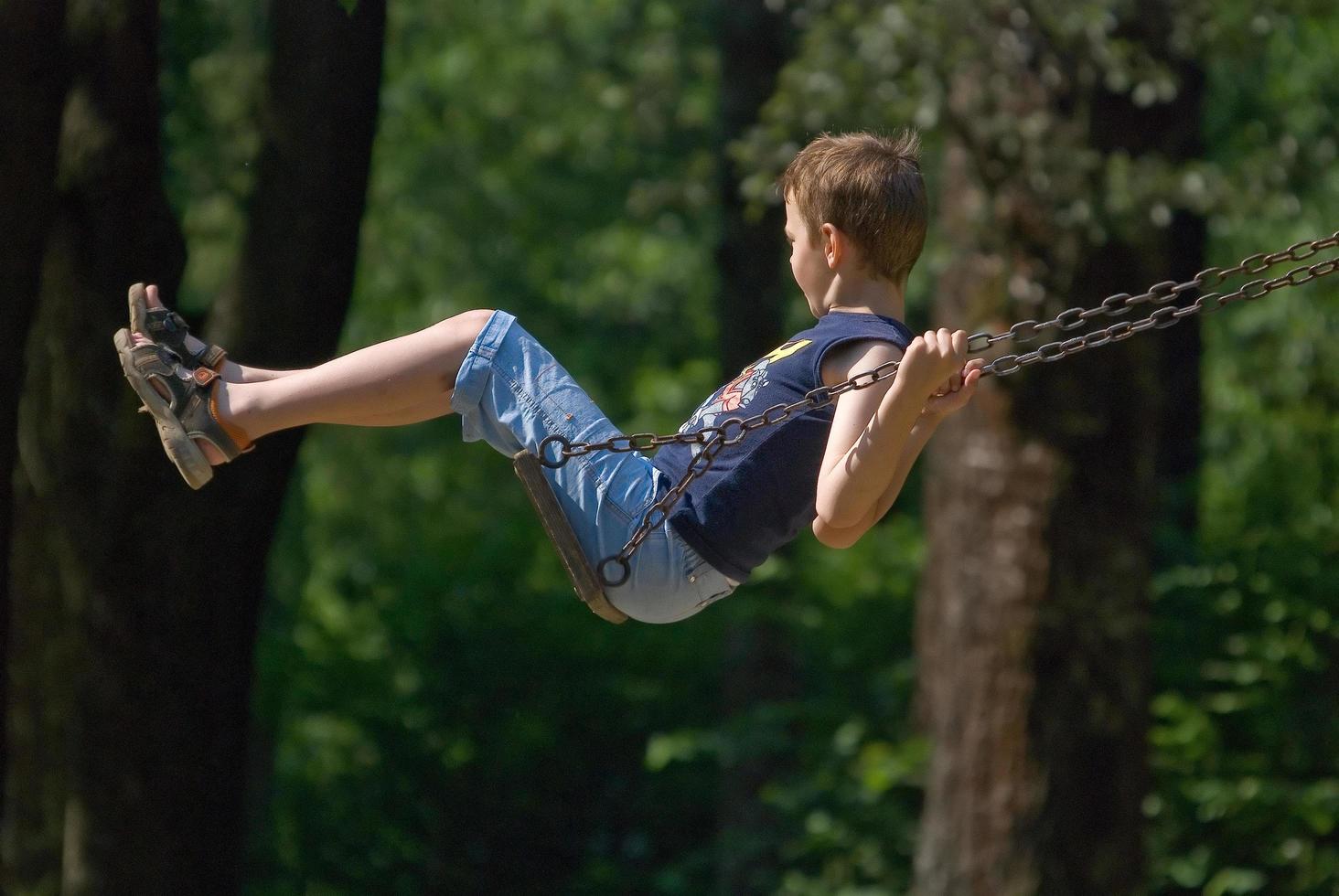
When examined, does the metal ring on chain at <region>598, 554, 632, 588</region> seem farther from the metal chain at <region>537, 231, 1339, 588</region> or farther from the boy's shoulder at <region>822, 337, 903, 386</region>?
the boy's shoulder at <region>822, 337, 903, 386</region>

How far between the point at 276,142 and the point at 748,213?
2462 millimetres

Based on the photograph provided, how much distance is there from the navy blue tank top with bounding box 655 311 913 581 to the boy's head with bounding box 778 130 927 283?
167 mm

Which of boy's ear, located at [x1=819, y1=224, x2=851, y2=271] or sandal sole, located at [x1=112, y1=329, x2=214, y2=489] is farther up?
sandal sole, located at [x1=112, y1=329, x2=214, y2=489]

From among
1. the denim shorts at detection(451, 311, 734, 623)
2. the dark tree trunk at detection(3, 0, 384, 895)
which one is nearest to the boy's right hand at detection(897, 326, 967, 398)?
the denim shorts at detection(451, 311, 734, 623)

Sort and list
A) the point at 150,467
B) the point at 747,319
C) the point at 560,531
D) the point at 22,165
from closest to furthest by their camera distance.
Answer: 1. the point at 560,531
2. the point at 22,165
3. the point at 150,467
4. the point at 747,319

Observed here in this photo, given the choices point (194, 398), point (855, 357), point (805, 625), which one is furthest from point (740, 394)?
point (805, 625)

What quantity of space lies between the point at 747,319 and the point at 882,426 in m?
6.45

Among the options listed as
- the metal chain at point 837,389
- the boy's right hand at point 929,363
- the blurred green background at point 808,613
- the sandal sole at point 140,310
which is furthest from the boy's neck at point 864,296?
the blurred green background at point 808,613

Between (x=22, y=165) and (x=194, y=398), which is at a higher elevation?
(x=22, y=165)

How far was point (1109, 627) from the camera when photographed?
25.4 feet

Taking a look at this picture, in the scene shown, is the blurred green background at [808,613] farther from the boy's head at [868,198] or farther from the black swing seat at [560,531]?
the boy's head at [868,198]

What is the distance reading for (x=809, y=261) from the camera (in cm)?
424

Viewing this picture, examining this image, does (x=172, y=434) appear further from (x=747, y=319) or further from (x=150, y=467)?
(x=747, y=319)

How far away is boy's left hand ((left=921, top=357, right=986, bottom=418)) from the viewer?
398 cm
